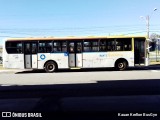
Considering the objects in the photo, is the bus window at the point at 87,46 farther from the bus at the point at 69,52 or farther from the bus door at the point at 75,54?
the bus door at the point at 75,54

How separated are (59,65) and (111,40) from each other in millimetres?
4385

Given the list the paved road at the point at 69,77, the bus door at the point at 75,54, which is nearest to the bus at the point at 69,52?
the bus door at the point at 75,54

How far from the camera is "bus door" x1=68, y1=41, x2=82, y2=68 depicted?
2652 cm

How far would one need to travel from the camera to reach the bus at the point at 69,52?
26.5 m

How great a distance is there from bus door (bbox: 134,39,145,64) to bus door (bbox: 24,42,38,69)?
7617 mm

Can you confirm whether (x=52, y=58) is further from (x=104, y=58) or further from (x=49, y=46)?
(x=104, y=58)

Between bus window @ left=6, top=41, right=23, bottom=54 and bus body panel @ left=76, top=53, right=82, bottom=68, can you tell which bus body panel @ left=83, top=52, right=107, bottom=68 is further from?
bus window @ left=6, top=41, right=23, bottom=54

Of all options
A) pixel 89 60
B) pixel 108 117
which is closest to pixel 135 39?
pixel 89 60

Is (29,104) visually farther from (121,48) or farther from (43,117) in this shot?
(121,48)

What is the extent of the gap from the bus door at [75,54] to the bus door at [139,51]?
4243 mm

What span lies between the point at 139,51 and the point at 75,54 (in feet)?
16.2

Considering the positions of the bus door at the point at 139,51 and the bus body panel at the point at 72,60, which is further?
the bus door at the point at 139,51

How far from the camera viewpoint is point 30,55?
2642 centimetres

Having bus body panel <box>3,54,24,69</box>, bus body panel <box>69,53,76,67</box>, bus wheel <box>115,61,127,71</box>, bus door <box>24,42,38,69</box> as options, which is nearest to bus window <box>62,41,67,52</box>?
bus body panel <box>69,53,76,67</box>
